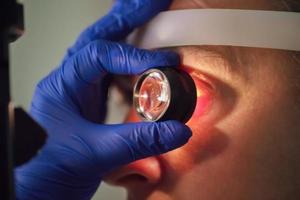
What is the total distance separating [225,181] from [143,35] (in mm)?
445

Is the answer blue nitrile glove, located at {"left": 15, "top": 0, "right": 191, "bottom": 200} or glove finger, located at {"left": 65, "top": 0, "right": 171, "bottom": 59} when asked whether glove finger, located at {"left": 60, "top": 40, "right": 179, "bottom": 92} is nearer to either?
blue nitrile glove, located at {"left": 15, "top": 0, "right": 191, "bottom": 200}

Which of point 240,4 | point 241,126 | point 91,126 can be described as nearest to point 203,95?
point 241,126

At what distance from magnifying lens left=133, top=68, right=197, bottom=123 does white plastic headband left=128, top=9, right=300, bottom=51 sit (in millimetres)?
89

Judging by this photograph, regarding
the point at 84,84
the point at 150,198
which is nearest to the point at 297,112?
the point at 150,198

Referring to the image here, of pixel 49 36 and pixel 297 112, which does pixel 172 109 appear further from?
pixel 49 36

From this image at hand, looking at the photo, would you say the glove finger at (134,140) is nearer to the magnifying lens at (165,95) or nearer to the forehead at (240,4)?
the magnifying lens at (165,95)

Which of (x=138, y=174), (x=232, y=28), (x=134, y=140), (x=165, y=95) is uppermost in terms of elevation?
(x=232, y=28)

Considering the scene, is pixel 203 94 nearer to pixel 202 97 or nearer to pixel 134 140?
pixel 202 97

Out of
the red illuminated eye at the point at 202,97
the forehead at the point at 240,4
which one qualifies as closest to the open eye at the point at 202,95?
the red illuminated eye at the point at 202,97

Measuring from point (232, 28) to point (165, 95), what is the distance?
0.72 feet

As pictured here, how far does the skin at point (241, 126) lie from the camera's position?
2.69ft

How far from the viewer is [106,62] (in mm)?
1007

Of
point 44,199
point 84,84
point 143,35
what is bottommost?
point 44,199

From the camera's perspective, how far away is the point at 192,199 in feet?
2.91
